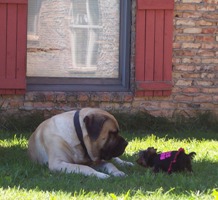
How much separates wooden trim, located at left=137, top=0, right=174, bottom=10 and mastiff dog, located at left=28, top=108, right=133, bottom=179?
3202mm

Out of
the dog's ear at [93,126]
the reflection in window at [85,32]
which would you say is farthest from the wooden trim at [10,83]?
the dog's ear at [93,126]

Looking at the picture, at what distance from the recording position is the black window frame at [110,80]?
9242 millimetres

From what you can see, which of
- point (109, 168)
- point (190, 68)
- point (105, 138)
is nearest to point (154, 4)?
point (190, 68)

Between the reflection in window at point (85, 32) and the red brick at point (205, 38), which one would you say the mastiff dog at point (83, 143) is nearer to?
the reflection in window at point (85, 32)

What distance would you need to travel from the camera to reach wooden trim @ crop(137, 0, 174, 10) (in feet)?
30.2

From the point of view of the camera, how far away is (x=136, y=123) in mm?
9133

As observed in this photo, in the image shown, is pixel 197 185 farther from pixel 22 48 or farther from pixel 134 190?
pixel 22 48

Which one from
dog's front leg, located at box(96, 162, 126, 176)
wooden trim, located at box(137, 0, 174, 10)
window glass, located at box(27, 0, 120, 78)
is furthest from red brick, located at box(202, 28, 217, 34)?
dog's front leg, located at box(96, 162, 126, 176)

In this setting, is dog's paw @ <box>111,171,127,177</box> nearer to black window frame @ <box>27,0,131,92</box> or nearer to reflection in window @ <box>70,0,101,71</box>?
black window frame @ <box>27,0,131,92</box>

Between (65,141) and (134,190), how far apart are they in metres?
1.24

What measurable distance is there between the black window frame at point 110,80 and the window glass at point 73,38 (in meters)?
0.07

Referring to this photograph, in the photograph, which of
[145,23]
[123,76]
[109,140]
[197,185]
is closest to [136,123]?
[123,76]

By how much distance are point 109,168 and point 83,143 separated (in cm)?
34

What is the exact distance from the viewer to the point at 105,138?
6.23 m
